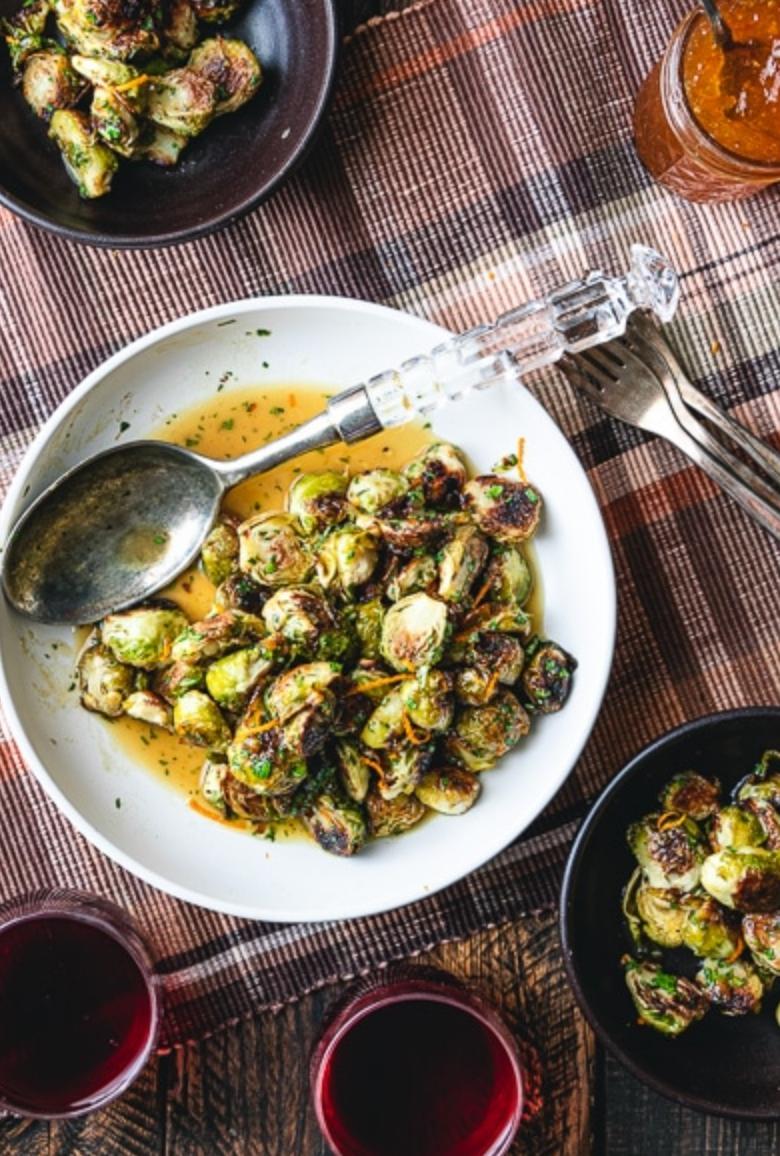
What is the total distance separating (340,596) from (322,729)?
214mm

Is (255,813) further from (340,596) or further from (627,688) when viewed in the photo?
(627,688)

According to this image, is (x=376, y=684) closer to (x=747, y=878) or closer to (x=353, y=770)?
(x=353, y=770)

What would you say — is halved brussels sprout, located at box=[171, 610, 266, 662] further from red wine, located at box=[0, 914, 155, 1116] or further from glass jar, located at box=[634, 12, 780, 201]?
glass jar, located at box=[634, 12, 780, 201]

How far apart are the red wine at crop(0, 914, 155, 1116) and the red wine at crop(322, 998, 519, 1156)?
32cm

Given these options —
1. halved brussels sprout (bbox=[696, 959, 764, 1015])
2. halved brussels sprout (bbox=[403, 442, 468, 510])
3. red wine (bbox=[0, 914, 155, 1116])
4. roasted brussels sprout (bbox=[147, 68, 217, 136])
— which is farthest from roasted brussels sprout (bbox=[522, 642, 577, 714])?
roasted brussels sprout (bbox=[147, 68, 217, 136])

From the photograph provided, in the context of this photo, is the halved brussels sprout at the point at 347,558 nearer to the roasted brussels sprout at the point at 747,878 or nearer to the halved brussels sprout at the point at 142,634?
the halved brussels sprout at the point at 142,634

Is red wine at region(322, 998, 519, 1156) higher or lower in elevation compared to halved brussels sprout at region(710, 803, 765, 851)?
lower

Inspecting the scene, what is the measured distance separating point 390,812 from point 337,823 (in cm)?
9

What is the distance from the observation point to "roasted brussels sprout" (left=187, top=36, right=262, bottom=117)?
1.98m

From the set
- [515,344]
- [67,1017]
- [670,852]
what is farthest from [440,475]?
[67,1017]

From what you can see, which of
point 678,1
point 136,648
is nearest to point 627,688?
point 136,648

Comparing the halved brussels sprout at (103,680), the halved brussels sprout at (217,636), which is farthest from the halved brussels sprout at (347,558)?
the halved brussels sprout at (103,680)

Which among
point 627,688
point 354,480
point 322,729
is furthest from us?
point 627,688

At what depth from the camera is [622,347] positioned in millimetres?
2029
